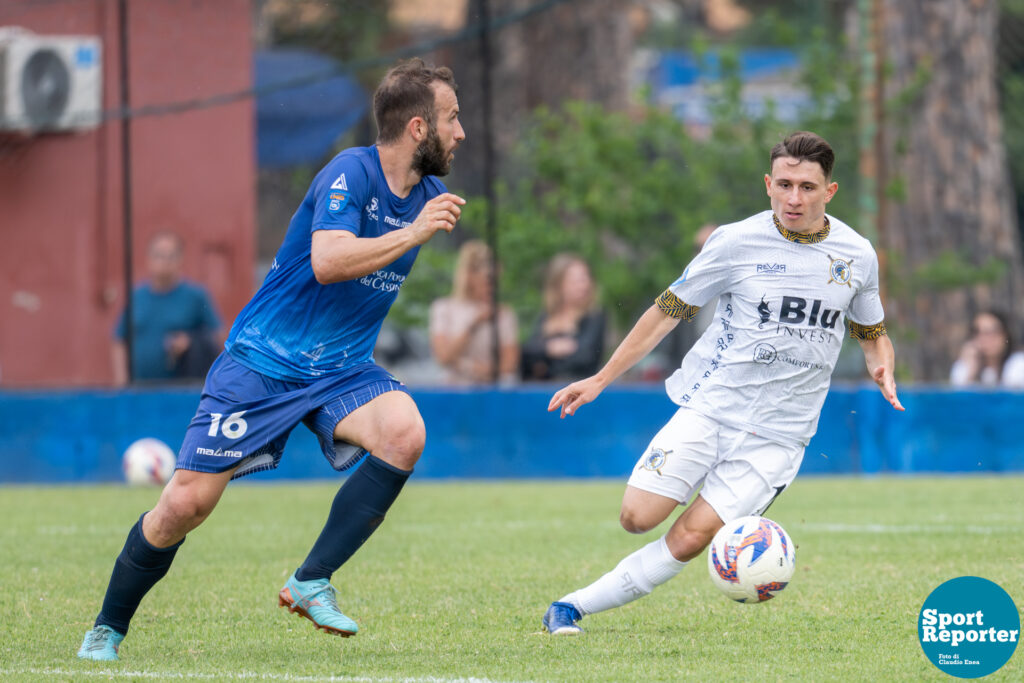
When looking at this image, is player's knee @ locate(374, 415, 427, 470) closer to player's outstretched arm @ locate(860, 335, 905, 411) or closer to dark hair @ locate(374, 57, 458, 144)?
dark hair @ locate(374, 57, 458, 144)

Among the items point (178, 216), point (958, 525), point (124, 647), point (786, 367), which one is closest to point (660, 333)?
point (786, 367)

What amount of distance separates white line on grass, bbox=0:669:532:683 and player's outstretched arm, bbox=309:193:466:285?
1.41 metres

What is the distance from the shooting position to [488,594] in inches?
285

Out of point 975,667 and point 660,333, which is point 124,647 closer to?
point 660,333

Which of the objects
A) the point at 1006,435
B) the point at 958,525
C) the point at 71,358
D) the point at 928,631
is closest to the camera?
the point at 928,631

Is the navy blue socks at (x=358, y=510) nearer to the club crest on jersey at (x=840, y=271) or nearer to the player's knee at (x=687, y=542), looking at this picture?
the player's knee at (x=687, y=542)

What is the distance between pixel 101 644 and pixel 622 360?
7.46 feet

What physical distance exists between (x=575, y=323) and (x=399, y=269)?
7886mm

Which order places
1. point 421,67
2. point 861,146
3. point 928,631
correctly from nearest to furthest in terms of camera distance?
1. point 928,631
2. point 421,67
3. point 861,146

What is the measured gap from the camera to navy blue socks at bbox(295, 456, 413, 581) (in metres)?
5.83

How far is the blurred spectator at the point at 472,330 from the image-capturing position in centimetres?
1405

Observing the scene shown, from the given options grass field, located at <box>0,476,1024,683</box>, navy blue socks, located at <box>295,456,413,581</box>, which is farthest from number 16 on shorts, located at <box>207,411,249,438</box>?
grass field, located at <box>0,476,1024,683</box>

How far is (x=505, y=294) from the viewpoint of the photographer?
54.8 feet

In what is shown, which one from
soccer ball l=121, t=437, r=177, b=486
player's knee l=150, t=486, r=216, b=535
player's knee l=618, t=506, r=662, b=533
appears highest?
player's knee l=150, t=486, r=216, b=535
